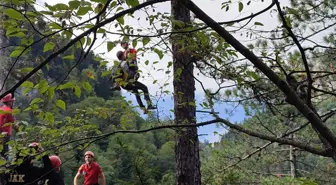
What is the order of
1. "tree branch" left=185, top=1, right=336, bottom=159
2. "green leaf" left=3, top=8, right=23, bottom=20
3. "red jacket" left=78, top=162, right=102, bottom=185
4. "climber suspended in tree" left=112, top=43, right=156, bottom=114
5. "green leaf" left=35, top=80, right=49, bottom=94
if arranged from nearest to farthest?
"green leaf" left=3, top=8, right=23, bottom=20 < "green leaf" left=35, top=80, right=49, bottom=94 < "tree branch" left=185, top=1, right=336, bottom=159 < "climber suspended in tree" left=112, top=43, right=156, bottom=114 < "red jacket" left=78, top=162, right=102, bottom=185

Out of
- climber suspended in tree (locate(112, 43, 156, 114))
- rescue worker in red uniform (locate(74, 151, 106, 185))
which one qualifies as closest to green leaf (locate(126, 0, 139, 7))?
climber suspended in tree (locate(112, 43, 156, 114))

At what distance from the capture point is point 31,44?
3.45ft

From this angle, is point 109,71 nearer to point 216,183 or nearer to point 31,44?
point 31,44

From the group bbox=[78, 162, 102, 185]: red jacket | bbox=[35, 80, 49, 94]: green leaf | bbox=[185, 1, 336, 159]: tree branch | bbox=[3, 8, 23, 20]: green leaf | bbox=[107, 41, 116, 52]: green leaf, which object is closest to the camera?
bbox=[3, 8, 23, 20]: green leaf

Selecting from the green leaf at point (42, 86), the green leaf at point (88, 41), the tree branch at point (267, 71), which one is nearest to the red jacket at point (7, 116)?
the green leaf at point (42, 86)

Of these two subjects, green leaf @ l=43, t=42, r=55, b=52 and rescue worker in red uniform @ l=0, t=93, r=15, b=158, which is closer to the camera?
green leaf @ l=43, t=42, r=55, b=52

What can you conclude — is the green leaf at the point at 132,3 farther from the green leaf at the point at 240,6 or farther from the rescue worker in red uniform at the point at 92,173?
the rescue worker in red uniform at the point at 92,173

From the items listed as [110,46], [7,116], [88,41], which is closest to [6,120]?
[7,116]

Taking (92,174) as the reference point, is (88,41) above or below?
above

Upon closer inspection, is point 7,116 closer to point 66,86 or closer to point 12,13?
point 66,86

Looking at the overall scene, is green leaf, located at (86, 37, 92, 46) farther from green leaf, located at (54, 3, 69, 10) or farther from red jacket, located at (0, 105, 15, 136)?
red jacket, located at (0, 105, 15, 136)

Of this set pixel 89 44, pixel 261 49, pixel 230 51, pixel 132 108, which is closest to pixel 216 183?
pixel 132 108

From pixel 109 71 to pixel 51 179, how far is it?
7.64 feet

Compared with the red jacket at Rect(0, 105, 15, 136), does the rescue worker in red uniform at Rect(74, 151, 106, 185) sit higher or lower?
lower
